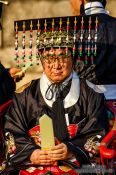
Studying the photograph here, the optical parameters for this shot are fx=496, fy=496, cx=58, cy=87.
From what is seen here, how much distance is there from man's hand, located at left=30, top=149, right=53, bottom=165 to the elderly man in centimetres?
1

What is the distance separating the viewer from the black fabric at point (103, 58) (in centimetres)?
479

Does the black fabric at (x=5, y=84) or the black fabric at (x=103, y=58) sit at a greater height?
the black fabric at (x=103, y=58)

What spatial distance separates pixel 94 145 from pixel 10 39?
4.83 meters

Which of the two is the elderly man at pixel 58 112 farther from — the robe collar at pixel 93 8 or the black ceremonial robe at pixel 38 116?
the robe collar at pixel 93 8

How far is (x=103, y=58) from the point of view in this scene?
4.82 m

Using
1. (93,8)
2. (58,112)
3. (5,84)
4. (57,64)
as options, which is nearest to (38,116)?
(58,112)

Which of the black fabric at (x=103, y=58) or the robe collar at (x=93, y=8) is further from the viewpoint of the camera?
the robe collar at (x=93, y=8)

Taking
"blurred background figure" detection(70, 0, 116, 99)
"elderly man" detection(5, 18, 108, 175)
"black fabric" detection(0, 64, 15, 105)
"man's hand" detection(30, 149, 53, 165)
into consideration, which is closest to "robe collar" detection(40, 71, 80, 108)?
"elderly man" detection(5, 18, 108, 175)

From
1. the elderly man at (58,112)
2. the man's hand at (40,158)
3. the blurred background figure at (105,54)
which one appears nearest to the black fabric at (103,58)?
the blurred background figure at (105,54)

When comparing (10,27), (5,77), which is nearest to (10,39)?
(10,27)

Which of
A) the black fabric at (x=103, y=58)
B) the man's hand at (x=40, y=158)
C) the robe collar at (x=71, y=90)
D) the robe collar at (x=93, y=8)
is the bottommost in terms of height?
the man's hand at (x=40, y=158)

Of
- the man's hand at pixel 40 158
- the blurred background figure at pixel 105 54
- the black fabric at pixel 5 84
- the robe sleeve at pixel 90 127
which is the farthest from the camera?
the black fabric at pixel 5 84

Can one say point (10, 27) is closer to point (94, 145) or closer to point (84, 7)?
point (84, 7)

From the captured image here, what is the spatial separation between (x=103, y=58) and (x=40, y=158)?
141 cm
